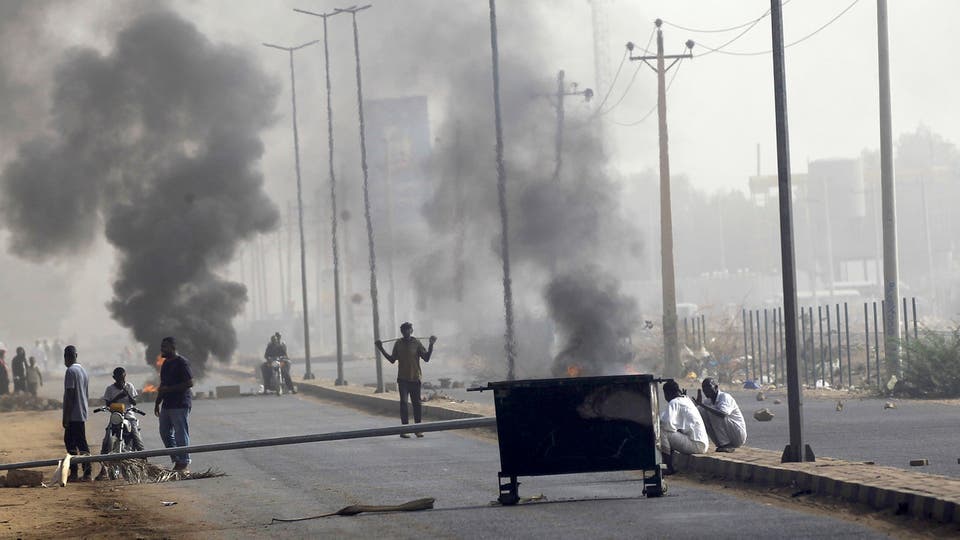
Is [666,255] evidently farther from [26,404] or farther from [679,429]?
[679,429]

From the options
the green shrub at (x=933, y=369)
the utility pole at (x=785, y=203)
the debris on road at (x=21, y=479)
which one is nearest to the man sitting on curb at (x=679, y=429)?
the utility pole at (x=785, y=203)

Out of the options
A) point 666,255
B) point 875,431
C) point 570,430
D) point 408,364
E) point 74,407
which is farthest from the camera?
point 666,255

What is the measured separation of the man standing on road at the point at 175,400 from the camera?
659 inches

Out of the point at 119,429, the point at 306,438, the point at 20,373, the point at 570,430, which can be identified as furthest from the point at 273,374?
the point at 570,430

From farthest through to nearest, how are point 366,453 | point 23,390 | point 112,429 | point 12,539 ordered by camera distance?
1. point 23,390
2. point 366,453
3. point 112,429
4. point 12,539

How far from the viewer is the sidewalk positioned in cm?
1037

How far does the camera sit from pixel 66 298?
12850 centimetres

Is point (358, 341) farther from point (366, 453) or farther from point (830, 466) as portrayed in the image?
point (830, 466)

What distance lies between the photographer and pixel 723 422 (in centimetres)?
1497

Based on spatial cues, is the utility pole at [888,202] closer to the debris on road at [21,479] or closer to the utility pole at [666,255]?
the utility pole at [666,255]

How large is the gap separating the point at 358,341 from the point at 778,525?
75788 millimetres

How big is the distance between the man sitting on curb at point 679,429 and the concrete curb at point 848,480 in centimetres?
18

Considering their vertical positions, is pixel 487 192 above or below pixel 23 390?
above

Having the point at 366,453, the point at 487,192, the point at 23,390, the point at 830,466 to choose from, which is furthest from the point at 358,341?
the point at 830,466
